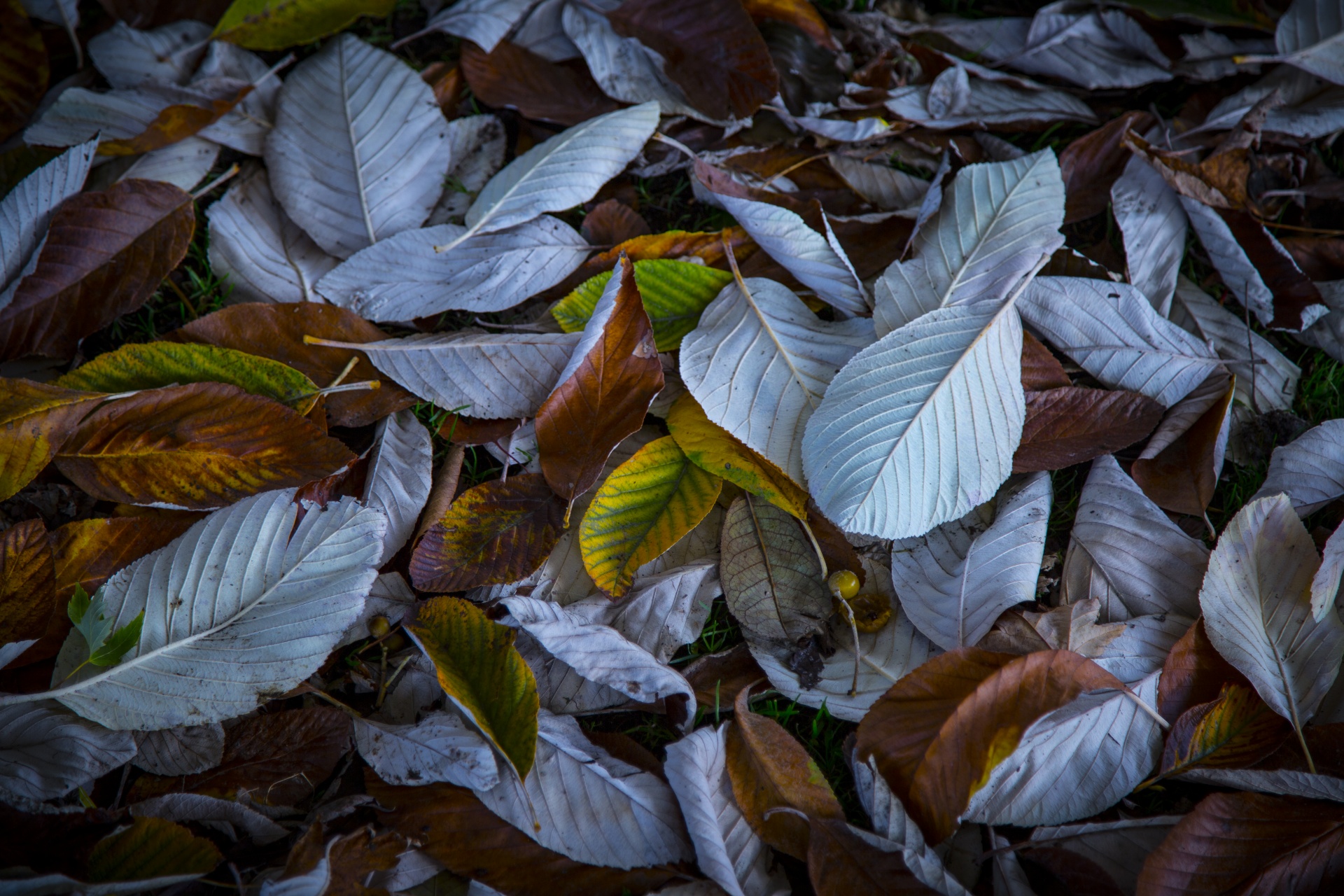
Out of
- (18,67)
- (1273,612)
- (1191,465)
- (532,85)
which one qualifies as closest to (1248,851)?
(1273,612)

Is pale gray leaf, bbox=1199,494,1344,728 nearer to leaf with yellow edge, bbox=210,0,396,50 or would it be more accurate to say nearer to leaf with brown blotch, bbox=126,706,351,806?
leaf with brown blotch, bbox=126,706,351,806

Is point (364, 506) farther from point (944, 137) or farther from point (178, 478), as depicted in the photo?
point (944, 137)

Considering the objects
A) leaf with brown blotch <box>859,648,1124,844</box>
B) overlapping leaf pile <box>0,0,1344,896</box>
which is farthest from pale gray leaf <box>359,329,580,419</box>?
leaf with brown blotch <box>859,648,1124,844</box>

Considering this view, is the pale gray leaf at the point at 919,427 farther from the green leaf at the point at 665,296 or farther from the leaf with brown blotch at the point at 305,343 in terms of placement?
the leaf with brown blotch at the point at 305,343

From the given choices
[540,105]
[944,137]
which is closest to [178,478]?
[540,105]

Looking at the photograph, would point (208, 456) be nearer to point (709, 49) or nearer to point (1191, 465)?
point (709, 49)

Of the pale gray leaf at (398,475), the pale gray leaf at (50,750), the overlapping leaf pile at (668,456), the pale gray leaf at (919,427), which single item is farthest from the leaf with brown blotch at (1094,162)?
the pale gray leaf at (50,750)
